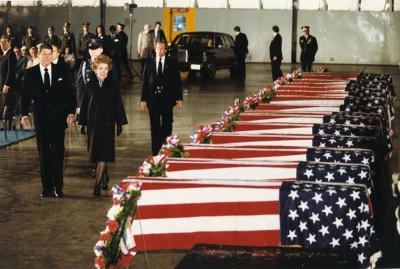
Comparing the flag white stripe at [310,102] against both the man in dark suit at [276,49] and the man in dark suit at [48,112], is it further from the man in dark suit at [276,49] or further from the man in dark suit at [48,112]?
the man in dark suit at [276,49]

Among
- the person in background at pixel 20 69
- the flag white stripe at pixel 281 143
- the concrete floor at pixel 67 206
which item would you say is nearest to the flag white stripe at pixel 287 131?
the flag white stripe at pixel 281 143

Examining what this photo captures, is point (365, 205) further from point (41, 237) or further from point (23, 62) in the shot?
point (23, 62)

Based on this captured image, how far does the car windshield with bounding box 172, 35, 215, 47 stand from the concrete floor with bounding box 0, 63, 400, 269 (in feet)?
44.0

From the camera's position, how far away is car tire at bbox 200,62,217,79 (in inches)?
1298

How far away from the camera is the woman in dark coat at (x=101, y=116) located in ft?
37.2

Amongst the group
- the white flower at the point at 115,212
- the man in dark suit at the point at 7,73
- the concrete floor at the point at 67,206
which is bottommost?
the concrete floor at the point at 67,206

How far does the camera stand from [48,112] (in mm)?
11430

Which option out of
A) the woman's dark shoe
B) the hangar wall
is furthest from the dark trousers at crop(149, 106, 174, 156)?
the hangar wall

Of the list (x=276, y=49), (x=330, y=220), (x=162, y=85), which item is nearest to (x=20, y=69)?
(x=162, y=85)

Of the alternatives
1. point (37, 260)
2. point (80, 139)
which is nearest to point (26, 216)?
point (37, 260)

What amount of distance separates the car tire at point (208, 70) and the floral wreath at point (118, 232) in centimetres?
2568

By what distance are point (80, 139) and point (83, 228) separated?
284 inches

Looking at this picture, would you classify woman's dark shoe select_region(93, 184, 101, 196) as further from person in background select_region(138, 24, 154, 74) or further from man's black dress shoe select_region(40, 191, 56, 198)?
person in background select_region(138, 24, 154, 74)

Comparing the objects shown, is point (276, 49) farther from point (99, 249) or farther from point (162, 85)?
point (99, 249)
